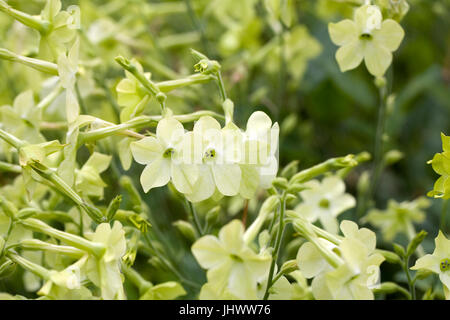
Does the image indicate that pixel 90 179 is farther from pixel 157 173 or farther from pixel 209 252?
pixel 209 252

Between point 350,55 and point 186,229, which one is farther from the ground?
point 350,55

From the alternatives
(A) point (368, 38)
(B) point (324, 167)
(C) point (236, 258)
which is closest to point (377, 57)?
(A) point (368, 38)

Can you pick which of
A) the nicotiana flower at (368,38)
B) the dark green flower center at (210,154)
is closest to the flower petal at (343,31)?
the nicotiana flower at (368,38)

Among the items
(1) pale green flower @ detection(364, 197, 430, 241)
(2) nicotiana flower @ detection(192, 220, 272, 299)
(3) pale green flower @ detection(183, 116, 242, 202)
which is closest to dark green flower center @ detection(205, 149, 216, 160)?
(3) pale green flower @ detection(183, 116, 242, 202)

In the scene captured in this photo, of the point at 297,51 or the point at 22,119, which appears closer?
the point at 22,119

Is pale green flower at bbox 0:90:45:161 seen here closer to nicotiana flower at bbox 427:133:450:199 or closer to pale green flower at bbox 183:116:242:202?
pale green flower at bbox 183:116:242:202

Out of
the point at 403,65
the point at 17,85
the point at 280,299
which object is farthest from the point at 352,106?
the point at 280,299
